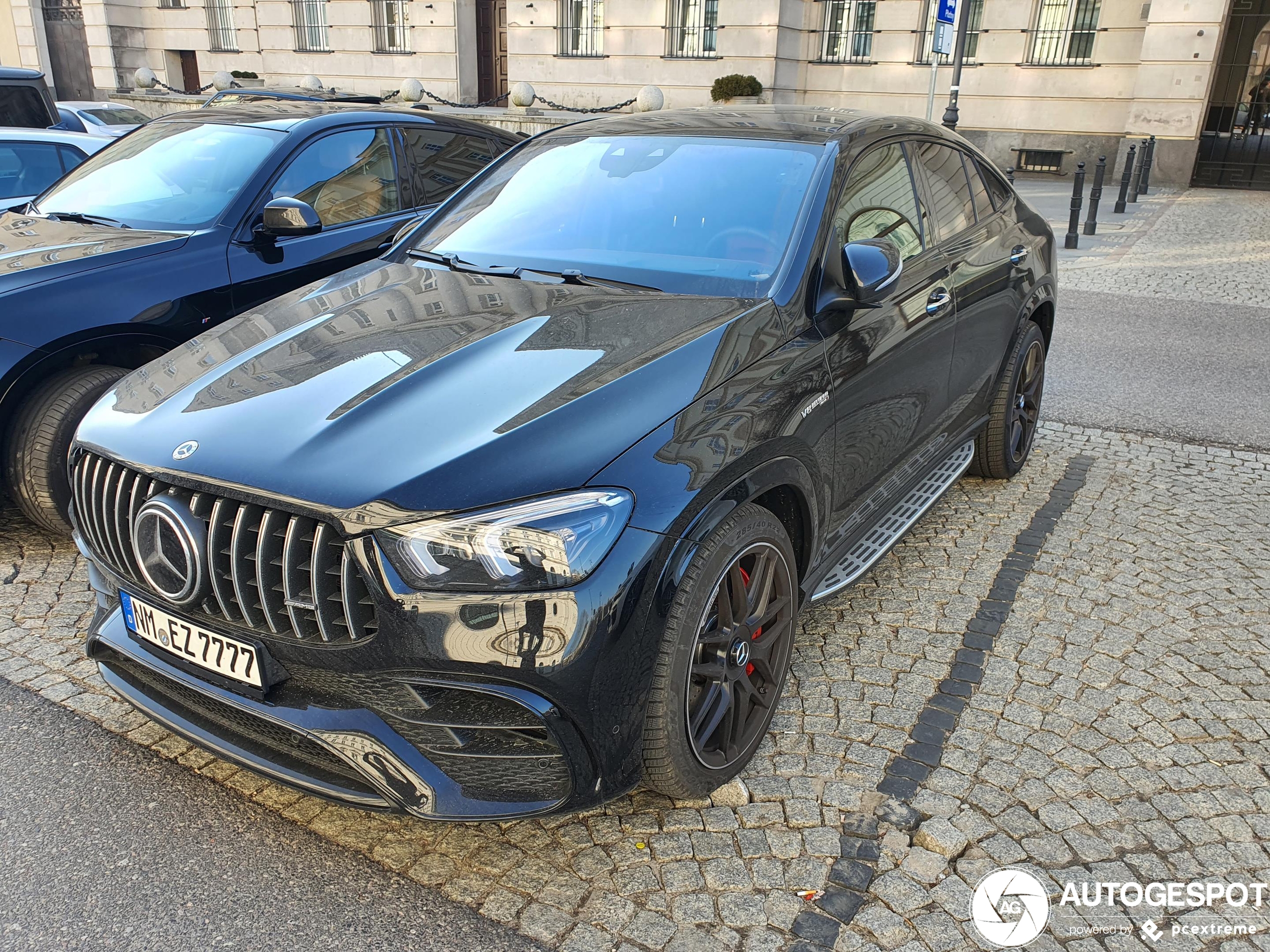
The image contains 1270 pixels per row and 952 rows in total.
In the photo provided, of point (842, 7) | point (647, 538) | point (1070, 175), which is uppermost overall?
point (842, 7)

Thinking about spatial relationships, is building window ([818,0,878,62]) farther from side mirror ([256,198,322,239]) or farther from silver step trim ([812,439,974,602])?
side mirror ([256,198,322,239])

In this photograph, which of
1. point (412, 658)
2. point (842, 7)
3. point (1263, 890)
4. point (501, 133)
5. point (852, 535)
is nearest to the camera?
point (412, 658)

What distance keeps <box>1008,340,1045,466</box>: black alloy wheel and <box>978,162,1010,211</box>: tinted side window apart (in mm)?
706

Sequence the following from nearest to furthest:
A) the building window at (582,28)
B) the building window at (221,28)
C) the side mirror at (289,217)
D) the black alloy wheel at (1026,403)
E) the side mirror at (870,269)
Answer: the side mirror at (870,269) < the side mirror at (289,217) < the black alloy wheel at (1026,403) < the building window at (582,28) < the building window at (221,28)

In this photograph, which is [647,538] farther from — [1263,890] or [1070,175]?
[1070,175]

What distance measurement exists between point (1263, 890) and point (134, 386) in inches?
130

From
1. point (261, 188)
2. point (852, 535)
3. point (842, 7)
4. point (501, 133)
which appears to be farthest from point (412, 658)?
point (842, 7)

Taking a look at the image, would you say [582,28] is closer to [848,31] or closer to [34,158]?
[848,31]

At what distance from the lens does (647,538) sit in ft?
7.19

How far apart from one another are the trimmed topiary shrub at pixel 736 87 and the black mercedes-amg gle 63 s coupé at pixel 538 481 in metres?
19.6

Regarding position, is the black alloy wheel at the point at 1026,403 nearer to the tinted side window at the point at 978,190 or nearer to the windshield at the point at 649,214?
the tinted side window at the point at 978,190

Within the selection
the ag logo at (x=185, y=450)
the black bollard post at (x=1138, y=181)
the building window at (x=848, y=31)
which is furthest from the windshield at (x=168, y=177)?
the building window at (x=848, y=31)

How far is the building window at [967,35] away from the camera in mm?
21156

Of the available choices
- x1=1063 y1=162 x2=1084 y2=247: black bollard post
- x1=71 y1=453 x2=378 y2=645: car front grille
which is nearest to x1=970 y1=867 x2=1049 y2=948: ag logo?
x1=71 y1=453 x2=378 y2=645: car front grille
